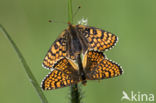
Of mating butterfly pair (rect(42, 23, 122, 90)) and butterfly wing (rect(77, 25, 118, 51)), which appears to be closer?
mating butterfly pair (rect(42, 23, 122, 90))

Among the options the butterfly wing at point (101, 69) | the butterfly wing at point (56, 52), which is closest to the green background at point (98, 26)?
the butterfly wing at point (56, 52)

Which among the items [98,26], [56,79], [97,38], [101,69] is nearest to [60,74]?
[56,79]

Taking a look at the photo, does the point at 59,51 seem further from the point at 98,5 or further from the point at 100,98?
the point at 98,5

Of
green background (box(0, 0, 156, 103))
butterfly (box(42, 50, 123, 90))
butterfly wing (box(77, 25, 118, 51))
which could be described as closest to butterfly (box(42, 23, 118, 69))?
butterfly wing (box(77, 25, 118, 51))

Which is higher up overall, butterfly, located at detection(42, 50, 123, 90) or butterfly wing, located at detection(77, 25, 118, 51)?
butterfly wing, located at detection(77, 25, 118, 51)

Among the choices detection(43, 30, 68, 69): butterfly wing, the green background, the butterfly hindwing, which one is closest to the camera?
the butterfly hindwing

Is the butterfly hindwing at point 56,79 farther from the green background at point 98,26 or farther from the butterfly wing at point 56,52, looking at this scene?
the green background at point 98,26

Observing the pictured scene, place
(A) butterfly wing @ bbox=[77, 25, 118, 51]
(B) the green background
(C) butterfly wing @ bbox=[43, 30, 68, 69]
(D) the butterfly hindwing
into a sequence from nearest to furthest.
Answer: (D) the butterfly hindwing, (C) butterfly wing @ bbox=[43, 30, 68, 69], (A) butterfly wing @ bbox=[77, 25, 118, 51], (B) the green background

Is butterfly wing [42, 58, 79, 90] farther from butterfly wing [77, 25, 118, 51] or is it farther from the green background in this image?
the green background

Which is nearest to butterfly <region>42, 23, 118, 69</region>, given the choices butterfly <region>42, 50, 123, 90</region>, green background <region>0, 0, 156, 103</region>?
butterfly <region>42, 50, 123, 90</region>
